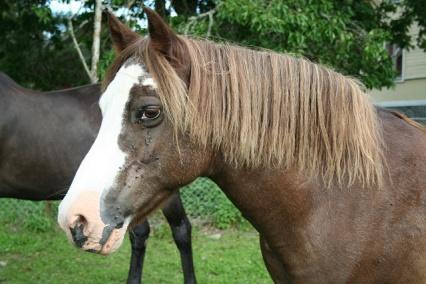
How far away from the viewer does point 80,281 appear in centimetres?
475

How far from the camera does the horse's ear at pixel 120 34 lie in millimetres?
1969

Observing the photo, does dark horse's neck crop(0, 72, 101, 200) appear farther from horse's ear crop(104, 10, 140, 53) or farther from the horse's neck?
the horse's neck

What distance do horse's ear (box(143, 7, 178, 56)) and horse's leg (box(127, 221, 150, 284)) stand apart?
8.74ft

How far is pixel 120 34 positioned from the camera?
1994 mm

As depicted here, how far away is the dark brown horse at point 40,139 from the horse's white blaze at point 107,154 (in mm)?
2186

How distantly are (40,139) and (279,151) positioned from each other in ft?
8.55

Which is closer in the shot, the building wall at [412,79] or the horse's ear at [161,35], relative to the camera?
the horse's ear at [161,35]

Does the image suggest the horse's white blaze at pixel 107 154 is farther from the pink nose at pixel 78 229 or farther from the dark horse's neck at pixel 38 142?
the dark horse's neck at pixel 38 142

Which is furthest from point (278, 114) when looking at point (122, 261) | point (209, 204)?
point (209, 204)

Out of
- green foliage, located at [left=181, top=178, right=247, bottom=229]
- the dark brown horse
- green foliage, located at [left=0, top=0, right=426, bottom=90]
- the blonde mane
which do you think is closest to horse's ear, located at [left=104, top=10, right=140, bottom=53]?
the blonde mane

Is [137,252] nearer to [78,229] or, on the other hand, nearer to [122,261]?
[122,261]

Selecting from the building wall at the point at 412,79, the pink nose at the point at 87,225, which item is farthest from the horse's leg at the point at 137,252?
the building wall at the point at 412,79

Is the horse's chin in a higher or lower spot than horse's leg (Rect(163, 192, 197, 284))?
higher

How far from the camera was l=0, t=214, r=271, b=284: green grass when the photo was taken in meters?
4.81
